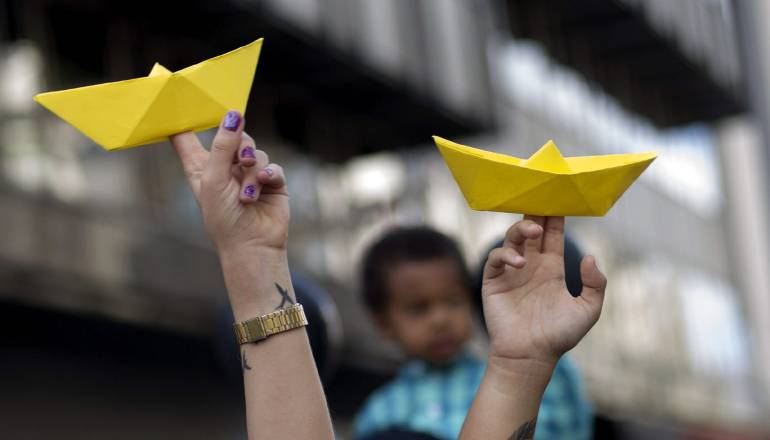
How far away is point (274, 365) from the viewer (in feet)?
5.77

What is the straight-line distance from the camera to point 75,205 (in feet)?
31.2

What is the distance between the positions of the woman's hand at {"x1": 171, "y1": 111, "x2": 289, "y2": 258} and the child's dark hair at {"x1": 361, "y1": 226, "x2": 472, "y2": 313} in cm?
115

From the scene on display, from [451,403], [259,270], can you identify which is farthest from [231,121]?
[451,403]

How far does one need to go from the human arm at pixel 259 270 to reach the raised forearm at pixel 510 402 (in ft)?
0.64

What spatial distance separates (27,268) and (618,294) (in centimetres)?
1262

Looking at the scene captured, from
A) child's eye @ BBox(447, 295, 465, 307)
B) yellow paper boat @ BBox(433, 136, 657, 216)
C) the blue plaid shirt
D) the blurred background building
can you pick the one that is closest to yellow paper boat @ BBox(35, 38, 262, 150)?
yellow paper boat @ BBox(433, 136, 657, 216)

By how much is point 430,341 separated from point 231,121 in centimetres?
115

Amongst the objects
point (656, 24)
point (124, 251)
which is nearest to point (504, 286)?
point (124, 251)

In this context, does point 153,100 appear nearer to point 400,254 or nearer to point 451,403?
point 451,403

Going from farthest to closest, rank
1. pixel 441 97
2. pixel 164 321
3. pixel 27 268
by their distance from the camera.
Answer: pixel 441 97
pixel 164 321
pixel 27 268

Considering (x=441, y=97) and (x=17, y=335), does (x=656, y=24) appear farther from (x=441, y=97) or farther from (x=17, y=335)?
(x=17, y=335)

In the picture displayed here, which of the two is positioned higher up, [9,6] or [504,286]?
[9,6]

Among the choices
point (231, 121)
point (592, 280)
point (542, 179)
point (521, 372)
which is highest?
point (231, 121)

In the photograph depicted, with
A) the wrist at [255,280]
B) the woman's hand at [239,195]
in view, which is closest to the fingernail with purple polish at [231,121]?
the woman's hand at [239,195]
